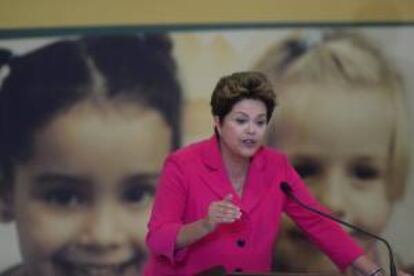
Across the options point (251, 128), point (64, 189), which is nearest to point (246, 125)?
point (251, 128)

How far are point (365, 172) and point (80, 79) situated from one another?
1.17 m

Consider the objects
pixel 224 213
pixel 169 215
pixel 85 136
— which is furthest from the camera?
pixel 85 136

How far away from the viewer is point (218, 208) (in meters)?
1.56

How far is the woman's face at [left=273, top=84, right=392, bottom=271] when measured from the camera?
2605 mm

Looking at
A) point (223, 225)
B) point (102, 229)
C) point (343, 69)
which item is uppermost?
point (343, 69)

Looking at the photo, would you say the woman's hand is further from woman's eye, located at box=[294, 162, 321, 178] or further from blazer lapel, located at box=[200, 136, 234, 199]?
woman's eye, located at box=[294, 162, 321, 178]

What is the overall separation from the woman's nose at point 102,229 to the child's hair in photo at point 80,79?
350 mm

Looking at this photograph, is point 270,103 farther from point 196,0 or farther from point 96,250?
point 96,250

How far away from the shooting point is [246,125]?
5.75ft

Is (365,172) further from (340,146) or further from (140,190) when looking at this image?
(140,190)

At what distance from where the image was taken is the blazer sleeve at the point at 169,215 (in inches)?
66.2

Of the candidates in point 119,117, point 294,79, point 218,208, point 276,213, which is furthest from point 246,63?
point 218,208

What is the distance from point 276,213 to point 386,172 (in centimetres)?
95

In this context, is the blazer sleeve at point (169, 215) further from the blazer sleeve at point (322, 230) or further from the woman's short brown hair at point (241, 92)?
the blazer sleeve at point (322, 230)
